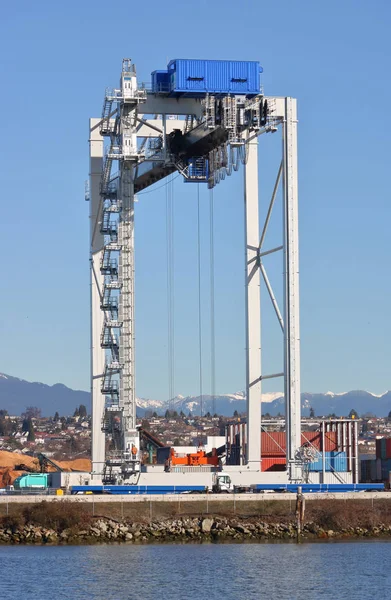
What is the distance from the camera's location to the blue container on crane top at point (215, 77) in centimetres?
7100

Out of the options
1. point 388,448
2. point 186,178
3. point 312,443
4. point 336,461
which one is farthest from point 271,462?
point 186,178

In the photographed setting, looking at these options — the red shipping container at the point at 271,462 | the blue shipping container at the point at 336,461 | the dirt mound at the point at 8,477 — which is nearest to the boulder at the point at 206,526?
the blue shipping container at the point at 336,461

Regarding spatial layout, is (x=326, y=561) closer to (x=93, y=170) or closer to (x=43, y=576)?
(x=43, y=576)

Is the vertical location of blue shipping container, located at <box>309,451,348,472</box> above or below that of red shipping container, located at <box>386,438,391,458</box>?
below

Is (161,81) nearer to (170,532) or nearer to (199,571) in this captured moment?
(170,532)

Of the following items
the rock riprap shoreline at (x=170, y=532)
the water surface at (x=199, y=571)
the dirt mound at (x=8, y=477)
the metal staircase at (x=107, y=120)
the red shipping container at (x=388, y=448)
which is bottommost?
the water surface at (x=199, y=571)

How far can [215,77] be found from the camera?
235 ft

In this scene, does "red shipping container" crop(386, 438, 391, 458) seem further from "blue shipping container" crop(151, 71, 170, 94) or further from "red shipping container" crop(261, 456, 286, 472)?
"blue shipping container" crop(151, 71, 170, 94)

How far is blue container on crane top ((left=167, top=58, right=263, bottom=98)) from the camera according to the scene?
Result: 71000 mm

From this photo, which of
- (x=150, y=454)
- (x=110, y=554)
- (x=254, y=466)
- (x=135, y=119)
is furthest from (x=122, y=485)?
(x=150, y=454)

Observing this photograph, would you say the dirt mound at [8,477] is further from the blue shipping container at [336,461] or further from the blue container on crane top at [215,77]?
the blue container on crane top at [215,77]

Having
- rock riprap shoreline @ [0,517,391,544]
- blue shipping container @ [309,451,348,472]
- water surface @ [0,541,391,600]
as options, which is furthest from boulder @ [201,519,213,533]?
blue shipping container @ [309,451,348,472]

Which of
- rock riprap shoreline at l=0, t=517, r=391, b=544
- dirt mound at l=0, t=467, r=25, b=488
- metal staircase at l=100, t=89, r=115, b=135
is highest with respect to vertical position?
metal staircase at l=100, t=89, r=115, b=135

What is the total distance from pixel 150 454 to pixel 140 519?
35893 millimetres
